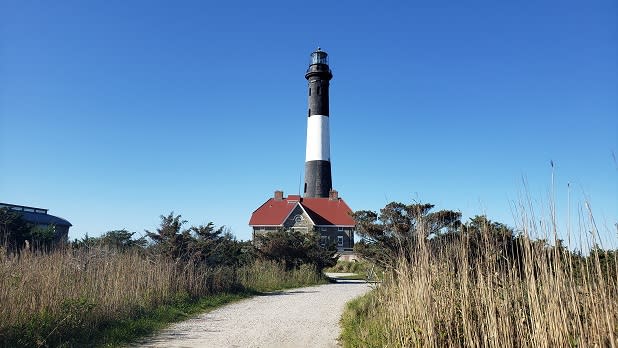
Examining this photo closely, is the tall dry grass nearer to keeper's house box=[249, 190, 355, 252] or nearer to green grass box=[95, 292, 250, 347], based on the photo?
green grass box=[95, 292, 250, 347]

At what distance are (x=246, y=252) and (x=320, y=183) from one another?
63.9 ft

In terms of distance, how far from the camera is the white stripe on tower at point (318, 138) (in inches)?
1465

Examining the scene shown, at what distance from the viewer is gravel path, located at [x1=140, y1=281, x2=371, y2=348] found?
7.23 meters

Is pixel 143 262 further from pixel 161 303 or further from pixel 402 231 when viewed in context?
pixel 402 231

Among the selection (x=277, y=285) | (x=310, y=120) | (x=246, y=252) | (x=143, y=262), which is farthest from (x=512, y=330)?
(x=310, y=120)

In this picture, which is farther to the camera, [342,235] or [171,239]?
[342,235]

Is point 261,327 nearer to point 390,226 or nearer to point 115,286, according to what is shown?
point 115,286

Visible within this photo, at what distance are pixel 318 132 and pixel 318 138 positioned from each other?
51cm

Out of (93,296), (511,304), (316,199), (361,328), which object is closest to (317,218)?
(316,199)

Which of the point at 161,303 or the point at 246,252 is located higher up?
the point at 246,252

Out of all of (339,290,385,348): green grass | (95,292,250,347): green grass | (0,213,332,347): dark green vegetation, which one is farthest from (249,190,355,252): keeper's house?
(339,290,385,348): green grass

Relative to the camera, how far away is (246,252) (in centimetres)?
2011

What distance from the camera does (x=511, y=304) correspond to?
440cm

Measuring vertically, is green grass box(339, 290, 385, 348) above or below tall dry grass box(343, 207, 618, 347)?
below
